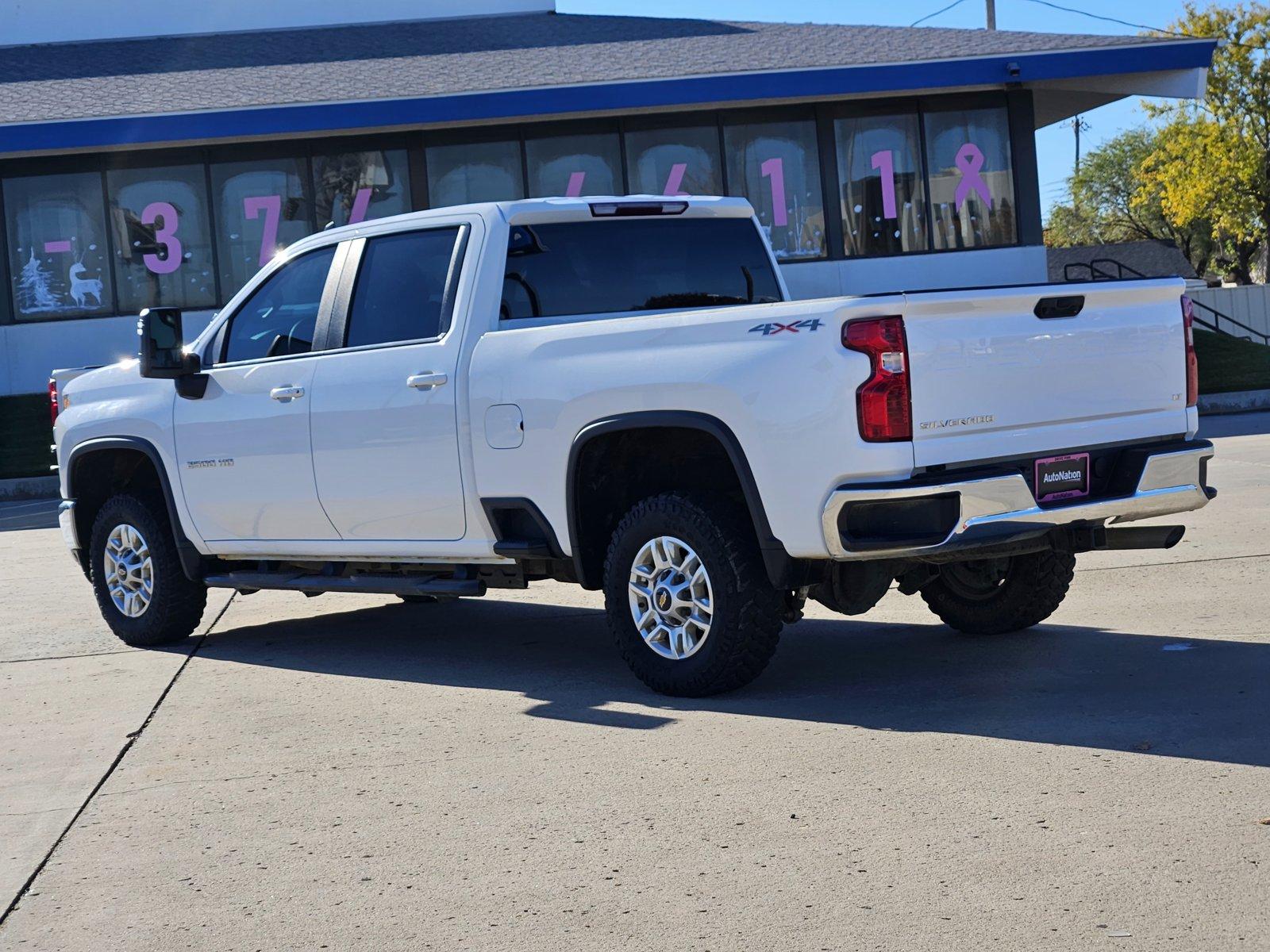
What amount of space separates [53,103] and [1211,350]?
59.6 feet

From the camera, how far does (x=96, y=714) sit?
7.08m

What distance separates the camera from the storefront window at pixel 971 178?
25828 millimetres

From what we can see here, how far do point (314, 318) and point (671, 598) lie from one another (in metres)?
2.60

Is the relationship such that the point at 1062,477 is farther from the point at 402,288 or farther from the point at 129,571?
the point at 129,571

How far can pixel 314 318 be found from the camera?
7.99m

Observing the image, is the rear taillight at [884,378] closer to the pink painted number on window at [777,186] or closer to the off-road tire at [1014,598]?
the off-road tire at [1014,598]

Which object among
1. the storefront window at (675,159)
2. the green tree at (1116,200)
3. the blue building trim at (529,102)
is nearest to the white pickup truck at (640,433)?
the blue building trim at (529,102)

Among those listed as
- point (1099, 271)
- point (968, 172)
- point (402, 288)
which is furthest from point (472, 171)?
point (402, 288)

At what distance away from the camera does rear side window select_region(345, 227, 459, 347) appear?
745 centimetres

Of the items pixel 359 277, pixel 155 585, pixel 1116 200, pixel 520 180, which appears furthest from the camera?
pixel 1116 200

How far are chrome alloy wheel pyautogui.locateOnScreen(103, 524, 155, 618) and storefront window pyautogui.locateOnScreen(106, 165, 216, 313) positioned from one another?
57.3 ft

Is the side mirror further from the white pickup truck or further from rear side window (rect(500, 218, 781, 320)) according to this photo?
rear side window (rect(500, 218, 781, 320))

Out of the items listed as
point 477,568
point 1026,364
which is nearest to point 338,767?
point 477,568

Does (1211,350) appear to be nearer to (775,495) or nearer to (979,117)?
(979,117)
